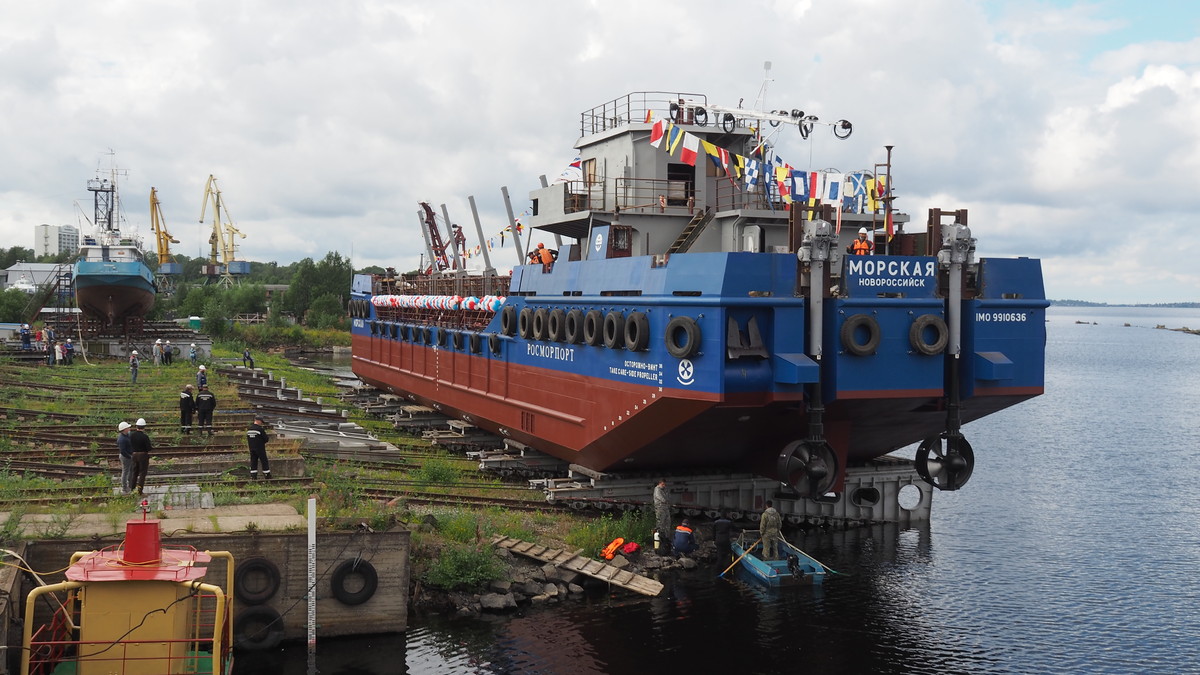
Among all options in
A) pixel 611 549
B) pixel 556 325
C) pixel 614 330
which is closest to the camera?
pixel 611 549

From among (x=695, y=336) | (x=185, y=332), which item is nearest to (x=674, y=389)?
(x=695, y=336)

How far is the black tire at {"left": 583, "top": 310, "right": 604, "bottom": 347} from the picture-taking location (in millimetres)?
19188

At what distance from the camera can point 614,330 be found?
18406 millimetres

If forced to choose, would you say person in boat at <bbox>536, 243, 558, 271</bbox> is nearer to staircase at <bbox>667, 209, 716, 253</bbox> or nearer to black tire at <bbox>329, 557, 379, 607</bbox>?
staircase at <bbox>667, 209, 716, 253</bbox>

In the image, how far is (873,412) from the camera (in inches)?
691

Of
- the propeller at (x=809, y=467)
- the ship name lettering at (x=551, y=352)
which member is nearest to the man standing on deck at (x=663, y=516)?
the propeller at (x=809, y=467)

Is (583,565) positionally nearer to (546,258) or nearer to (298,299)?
(546,258)

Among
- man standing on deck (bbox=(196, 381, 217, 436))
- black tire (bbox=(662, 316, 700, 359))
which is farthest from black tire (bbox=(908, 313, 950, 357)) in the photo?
man standing on deck (bbox=(196, 381, 217, 436))

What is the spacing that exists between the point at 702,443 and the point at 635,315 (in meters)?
2.72

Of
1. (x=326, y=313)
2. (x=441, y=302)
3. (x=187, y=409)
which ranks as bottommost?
(x=187, y=409)

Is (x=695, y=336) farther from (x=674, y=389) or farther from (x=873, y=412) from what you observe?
(x=873, y=412)

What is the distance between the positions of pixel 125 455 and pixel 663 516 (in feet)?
30.1

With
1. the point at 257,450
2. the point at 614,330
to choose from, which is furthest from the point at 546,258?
the point at 257,450

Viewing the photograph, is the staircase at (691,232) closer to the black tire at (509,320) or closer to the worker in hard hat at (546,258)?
the worker in hard hat at (546,258)
